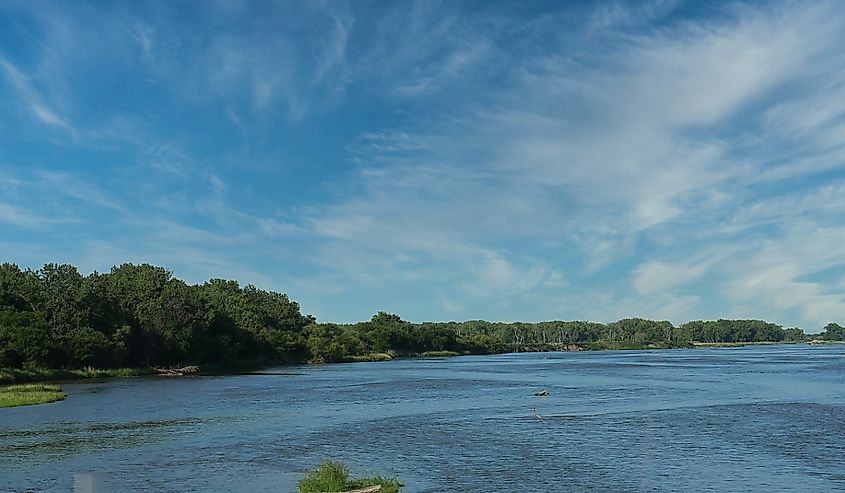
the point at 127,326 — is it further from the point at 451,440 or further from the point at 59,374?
the point at 451,440

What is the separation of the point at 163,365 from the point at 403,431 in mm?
83187

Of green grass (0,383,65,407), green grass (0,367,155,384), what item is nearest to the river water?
green grass (0,383,65,407)

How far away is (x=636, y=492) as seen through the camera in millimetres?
24969

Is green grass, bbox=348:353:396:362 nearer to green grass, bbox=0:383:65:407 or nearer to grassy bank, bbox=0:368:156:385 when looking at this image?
grassy bank, bbox=0:368:156:385

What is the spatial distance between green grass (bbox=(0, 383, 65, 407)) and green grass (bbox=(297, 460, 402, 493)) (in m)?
41.4

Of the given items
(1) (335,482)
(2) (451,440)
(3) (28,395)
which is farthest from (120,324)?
(1) (335,482)

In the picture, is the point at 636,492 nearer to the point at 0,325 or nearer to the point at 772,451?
the point at 772,451

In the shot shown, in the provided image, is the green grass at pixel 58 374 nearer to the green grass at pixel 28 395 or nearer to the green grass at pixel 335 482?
the green grass at pixel 28 395


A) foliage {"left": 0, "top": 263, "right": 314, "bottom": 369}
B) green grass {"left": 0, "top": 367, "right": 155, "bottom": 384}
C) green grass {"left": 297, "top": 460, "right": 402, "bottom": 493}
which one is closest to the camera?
green grass {"left": 297, "top": 460, "right": 402, "bottom": 493}

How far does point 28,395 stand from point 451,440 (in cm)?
4154

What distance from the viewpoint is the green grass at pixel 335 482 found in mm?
23016

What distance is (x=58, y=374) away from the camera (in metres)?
88.3

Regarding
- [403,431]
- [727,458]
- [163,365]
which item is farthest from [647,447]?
[163,365]

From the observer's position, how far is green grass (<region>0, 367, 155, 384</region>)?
76.4m
